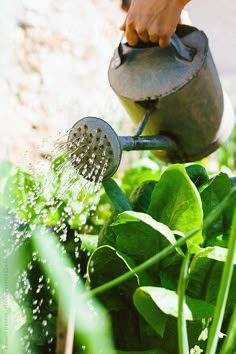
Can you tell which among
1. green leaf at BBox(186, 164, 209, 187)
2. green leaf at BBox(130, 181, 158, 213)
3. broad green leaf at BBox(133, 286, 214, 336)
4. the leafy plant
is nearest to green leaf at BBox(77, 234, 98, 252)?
the leafy plant

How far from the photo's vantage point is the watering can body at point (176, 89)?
4.91 feet

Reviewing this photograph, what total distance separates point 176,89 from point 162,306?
0.67 m

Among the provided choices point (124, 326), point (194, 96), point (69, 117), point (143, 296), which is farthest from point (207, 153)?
point (69, 117)

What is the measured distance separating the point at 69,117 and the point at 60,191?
1492 millimetres

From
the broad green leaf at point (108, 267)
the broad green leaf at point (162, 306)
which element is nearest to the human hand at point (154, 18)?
the broad green leaf at point (108, 267)

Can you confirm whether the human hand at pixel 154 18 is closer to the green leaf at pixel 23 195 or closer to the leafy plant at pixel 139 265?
the leafy plant at pixel 139 265

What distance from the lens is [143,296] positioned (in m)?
0.99

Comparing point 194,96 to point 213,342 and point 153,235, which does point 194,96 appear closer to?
point 153,235

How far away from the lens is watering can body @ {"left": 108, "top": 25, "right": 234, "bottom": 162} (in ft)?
4.91

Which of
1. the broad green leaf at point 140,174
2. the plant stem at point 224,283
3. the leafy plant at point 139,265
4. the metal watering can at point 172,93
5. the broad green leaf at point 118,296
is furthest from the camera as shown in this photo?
the broad green leaf at point 140,174

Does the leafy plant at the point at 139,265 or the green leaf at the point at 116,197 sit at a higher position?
the green leaf at the point at 116,197

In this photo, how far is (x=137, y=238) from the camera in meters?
1.13

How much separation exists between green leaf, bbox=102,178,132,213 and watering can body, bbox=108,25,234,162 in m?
0.27

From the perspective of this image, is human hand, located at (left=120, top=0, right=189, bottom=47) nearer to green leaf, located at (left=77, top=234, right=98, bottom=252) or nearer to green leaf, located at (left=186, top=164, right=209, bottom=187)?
green leaf, located at (left=186, top=164, right=209, bottom=187)
